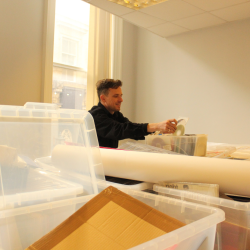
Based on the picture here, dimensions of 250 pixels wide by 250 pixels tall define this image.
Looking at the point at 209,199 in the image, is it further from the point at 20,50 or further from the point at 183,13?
the point at 20,50

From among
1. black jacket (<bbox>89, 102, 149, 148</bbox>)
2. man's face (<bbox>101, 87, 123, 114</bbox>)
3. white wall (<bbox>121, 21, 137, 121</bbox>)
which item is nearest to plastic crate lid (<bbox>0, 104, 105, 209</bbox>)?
black jacket (<bbox>89, 102, 149, 148</bbox>)

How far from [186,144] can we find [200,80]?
2.24m

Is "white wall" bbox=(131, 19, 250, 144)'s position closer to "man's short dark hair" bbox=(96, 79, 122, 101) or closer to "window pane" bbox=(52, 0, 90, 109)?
"window pane" bbox=(52, 0, 90, 109)

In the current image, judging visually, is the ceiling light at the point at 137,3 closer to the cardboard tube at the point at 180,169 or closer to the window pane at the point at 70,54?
the window pane at the point at 70,54

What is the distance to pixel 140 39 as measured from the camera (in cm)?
361

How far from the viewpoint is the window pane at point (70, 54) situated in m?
2.80

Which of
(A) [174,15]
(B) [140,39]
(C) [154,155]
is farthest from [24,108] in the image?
(B) [140,39]

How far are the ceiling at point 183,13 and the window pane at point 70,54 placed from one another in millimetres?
573

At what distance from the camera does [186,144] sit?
0.96m

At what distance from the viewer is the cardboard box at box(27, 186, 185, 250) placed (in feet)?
1.64

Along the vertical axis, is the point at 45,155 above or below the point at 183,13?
below

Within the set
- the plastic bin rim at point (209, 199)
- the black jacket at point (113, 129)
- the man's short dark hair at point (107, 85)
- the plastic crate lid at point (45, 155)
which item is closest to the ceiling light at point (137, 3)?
the man's short dark hair at point (107, 85)

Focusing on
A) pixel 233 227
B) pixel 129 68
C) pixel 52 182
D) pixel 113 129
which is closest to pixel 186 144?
pixel 233 227

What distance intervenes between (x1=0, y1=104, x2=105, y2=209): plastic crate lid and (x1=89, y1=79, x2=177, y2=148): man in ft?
2.23
